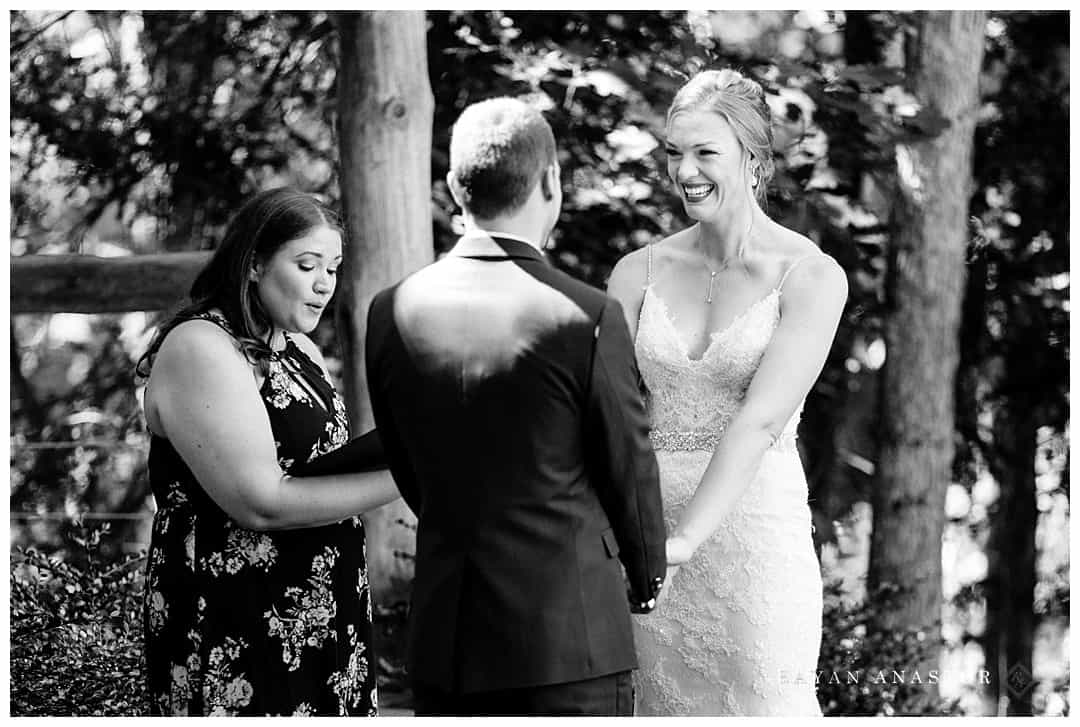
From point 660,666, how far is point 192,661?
108cm

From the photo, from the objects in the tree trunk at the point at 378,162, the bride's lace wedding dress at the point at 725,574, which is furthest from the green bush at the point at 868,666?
the bride's lace wedding dress at the point at 725,574

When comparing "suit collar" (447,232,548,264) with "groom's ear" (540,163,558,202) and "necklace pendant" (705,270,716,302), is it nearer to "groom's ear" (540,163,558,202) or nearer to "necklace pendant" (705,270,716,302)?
"groom's ear" (540,163,558,202)

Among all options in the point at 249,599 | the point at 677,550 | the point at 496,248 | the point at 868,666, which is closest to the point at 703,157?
the point at 677,550

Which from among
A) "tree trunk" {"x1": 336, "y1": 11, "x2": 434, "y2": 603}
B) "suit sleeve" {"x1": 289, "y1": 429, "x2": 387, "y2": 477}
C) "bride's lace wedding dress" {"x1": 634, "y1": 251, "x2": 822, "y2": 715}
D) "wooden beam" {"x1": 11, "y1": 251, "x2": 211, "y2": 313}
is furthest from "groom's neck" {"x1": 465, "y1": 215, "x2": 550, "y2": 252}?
"wooden beam" {"x1": 11, "y1": 251, "x2": 211, "y2": 313}

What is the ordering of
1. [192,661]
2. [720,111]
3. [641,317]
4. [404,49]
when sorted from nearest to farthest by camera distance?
[192,661]
[720,111]
[641,317]
[404,49]

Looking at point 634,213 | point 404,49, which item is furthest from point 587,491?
point 634,213

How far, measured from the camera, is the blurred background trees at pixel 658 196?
656cm

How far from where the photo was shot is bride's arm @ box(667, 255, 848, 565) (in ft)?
9.29

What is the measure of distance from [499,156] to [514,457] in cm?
47

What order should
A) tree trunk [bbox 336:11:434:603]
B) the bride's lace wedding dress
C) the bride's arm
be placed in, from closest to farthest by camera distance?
the bride's arm
the bride's lace wedding dress
tree trunk [bbox 336:11:434:603]

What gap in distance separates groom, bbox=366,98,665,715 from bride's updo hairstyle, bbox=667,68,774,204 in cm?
95

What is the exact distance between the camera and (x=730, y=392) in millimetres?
3121

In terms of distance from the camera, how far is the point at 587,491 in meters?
2.18
